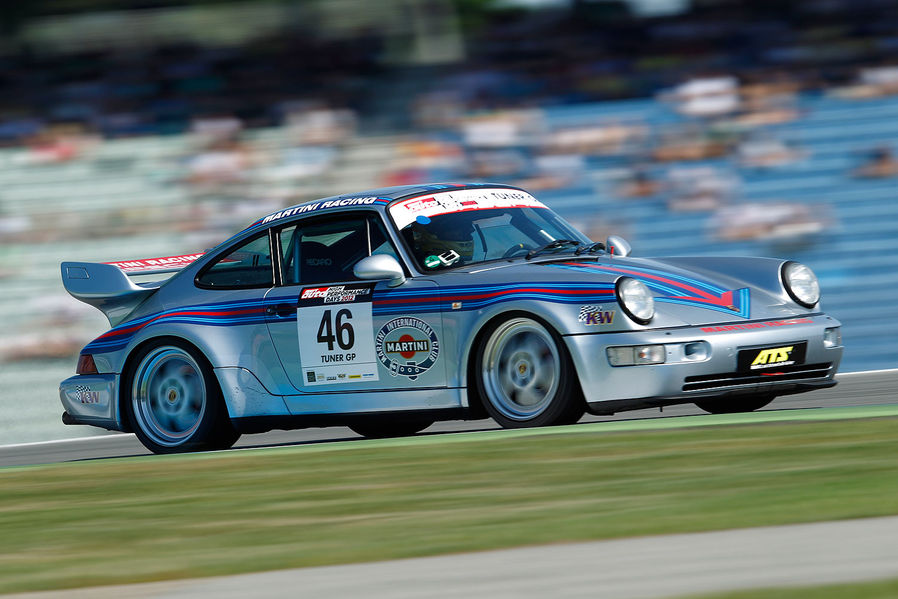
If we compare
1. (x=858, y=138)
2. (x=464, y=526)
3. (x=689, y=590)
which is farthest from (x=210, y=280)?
(x=858, y=138)

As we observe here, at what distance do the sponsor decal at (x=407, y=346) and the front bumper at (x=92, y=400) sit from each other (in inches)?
72.0

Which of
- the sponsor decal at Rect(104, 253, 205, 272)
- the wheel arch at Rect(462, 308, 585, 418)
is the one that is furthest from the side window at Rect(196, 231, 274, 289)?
the wheel arch at Rect(462, 308, 585, 418)

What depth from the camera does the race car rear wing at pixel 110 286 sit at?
847 centimetres

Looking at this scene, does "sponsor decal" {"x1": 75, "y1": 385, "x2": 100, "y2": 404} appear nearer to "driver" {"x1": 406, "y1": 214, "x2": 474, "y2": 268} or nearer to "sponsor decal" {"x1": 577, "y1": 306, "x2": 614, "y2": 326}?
"driver" {"x1": 406, "y1": 214, "x2": 474, "y2": 268}

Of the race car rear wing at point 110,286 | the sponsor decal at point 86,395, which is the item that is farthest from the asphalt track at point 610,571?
the race car rear wing at point 110,286

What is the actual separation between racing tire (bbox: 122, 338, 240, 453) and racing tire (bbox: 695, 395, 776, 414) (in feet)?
8.72

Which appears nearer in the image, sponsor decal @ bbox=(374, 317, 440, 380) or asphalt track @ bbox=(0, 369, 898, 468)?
sponsor decal @ bbox=(374, 317, 440, 380)

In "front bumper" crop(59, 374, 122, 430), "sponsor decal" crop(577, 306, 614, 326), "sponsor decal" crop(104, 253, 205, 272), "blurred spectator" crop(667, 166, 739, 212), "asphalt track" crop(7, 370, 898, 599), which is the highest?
"blurred spectator" crop(667, 166, 739, 212)

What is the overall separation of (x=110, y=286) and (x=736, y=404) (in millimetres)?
3690

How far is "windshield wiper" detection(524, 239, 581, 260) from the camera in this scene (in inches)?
301

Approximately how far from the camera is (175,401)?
8.16 m

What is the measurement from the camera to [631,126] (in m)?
13.6

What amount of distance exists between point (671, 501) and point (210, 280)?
13.2 ft

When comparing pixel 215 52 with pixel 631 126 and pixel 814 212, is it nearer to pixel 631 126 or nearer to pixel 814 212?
pixel 631 126
